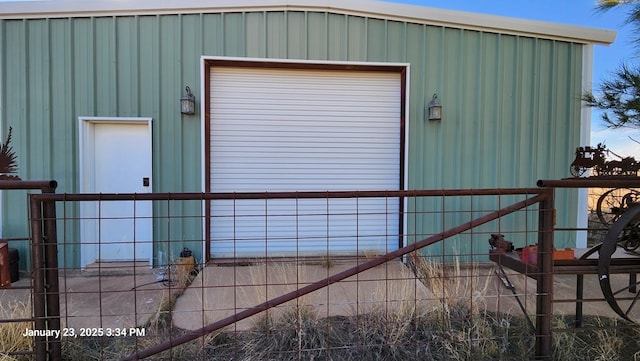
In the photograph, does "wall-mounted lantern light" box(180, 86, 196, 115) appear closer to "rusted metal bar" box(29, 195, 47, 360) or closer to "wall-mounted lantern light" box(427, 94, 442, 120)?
"rusted metal bar" box(29, 195, 47, 360)

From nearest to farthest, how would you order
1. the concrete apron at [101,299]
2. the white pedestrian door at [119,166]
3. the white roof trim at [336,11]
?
the concrete apron at [101,299]
the white roof trim at [336,11]
the white pedestrian door at [119,166]

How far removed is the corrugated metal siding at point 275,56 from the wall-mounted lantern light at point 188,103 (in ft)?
0.33

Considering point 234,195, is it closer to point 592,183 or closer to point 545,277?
point 545,277

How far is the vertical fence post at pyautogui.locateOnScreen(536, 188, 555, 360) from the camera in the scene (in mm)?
2186

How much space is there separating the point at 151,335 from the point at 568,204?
5070 mm

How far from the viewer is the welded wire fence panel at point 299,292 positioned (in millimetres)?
2201

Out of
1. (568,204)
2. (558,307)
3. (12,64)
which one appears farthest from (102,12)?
(568,204)

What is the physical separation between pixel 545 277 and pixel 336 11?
11.8ft

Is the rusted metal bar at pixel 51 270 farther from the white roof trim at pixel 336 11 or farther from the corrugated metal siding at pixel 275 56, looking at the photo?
the white roof trim at pixel 336 11

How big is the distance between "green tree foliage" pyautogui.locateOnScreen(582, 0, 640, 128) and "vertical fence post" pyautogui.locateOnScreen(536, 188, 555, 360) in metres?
2.08

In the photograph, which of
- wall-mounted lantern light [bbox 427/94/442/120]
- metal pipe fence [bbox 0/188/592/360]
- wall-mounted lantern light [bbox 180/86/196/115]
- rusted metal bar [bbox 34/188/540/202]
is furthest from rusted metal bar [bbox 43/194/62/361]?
wall-mounted lantern light [bbox 427/94/442/120]

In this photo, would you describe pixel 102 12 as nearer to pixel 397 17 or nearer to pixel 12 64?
pixel 12 64

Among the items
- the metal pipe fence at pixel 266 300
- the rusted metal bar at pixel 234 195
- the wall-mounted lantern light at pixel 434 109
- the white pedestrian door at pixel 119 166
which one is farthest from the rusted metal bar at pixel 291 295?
the white pedestrian door at pixel 119 166

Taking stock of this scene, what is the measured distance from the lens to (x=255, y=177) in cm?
445
